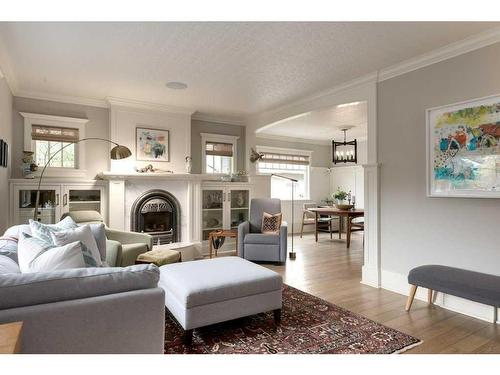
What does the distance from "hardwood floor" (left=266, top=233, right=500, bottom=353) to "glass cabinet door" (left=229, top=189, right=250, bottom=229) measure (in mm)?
1394

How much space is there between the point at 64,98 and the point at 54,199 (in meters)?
1.49

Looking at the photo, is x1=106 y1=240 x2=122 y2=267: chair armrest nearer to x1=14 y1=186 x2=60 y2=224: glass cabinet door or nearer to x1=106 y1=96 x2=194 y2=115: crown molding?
x1=14 y1=186 x2=60 y2=224: glass cabinet door

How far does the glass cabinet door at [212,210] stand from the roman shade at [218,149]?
80cm

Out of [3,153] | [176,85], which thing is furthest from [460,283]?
[3,153]

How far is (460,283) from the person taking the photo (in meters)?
2.53

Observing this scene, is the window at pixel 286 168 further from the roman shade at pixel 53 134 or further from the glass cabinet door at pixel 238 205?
the roman shade at pixel 53 134

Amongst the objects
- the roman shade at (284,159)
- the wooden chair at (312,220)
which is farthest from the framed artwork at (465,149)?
the roman shade at (284,159)

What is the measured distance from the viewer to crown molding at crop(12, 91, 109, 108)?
4.37 m

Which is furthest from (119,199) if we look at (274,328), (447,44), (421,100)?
(447,44)

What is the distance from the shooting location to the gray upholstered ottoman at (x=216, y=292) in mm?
2225

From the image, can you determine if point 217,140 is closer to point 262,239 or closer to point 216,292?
point 262,239

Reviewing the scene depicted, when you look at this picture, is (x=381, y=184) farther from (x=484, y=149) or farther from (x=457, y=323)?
(x=457, y=323)

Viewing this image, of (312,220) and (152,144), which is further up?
(152,144)
